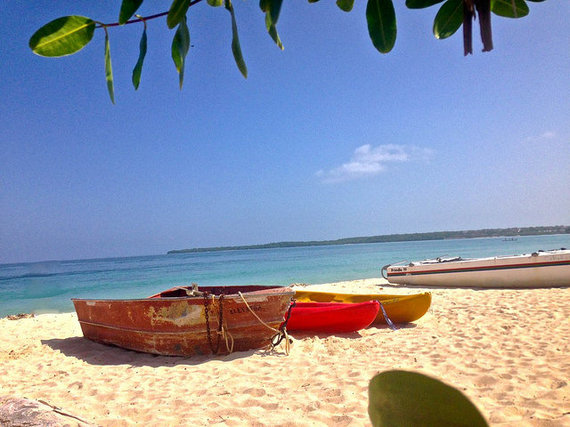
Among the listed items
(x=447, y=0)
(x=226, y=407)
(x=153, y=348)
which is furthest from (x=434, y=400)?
(x=153, y=348)

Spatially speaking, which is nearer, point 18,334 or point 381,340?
point 381,340

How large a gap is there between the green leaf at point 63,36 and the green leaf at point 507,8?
0.82 meters

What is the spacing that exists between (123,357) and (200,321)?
4.17 ft

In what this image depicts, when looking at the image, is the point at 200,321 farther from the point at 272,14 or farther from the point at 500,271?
the point at 500,271

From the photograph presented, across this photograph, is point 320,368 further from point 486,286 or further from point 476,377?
point 486,286

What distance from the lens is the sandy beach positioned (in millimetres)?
3240

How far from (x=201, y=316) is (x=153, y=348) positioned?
90 cm

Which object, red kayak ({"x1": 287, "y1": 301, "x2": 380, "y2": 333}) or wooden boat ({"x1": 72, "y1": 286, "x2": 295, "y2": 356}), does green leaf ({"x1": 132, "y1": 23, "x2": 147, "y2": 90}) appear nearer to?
wooden boat ({"x1": 72, "y1": 286, "x2": 295, "y2": 356})

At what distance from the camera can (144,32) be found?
874 mm

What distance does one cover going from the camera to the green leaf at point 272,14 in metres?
0.58

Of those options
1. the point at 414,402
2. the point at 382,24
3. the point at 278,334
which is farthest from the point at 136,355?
the point at 414,402

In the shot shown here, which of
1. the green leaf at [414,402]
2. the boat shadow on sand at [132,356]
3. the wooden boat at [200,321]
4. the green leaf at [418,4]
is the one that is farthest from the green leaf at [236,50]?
the boat shadow on sand at [132,356]

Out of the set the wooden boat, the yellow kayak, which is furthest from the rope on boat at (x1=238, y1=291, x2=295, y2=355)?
the yellow kayak

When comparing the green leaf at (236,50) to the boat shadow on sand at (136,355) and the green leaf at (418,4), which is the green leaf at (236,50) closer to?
the green leaf at (418,4)
